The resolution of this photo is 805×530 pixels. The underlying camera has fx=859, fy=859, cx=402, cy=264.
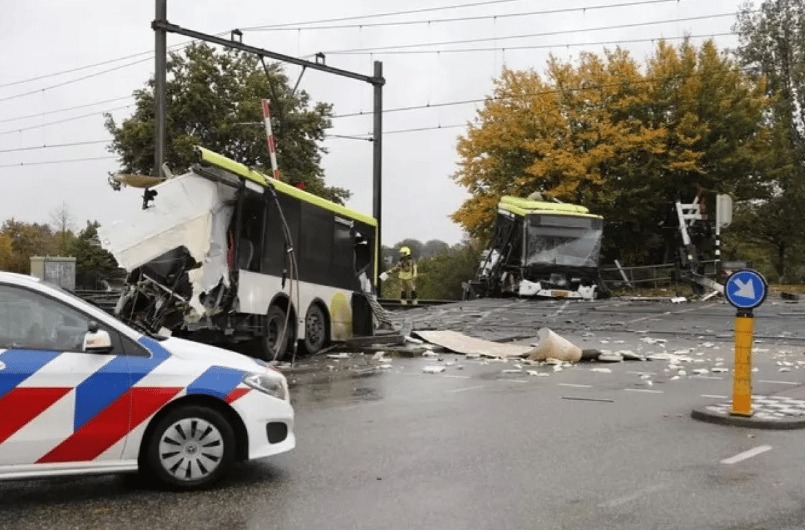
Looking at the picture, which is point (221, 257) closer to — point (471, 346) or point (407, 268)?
point (471, 346)

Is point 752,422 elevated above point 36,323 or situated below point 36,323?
below

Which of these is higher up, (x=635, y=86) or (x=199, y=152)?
(x=635, y=86)

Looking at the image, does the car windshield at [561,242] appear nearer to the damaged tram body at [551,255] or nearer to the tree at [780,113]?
the damaged tram body at [551,255]

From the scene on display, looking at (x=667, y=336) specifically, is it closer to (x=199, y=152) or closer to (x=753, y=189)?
(x=199, y=152)

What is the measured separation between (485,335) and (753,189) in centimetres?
2678

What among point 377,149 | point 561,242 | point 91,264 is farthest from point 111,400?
point 91,264

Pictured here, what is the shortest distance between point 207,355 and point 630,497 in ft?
9.85

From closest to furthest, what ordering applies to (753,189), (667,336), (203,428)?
(203,428) < (667,336) < (753,189)

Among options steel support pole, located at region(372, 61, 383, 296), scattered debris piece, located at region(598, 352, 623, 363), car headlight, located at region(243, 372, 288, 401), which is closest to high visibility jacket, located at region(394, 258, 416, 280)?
steel support pole, located at region(372, 61, 383, 296)

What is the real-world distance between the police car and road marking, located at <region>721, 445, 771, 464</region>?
345 centimetres

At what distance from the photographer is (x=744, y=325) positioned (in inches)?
330

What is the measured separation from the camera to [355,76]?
892 inches

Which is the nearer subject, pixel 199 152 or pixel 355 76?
pixel 199 152

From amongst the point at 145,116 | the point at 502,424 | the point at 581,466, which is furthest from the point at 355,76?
the point at 145,116
